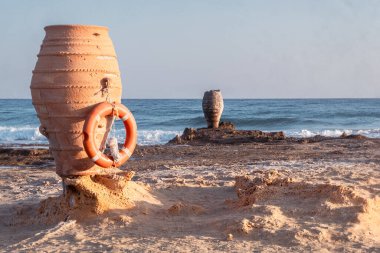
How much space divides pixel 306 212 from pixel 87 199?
230 cm

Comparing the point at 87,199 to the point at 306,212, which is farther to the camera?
the point at 87,199

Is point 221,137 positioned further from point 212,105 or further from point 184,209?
point 184,209

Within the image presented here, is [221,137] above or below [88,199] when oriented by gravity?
below

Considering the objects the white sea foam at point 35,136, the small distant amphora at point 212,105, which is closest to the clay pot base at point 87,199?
the small distant amphora at point 212,105

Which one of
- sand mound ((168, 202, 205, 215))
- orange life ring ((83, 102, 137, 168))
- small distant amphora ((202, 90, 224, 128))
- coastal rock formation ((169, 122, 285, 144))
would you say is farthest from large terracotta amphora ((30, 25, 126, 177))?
small distant amphora ((202, 90, 224, 128))

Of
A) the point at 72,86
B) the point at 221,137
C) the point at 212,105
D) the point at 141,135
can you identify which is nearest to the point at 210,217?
the point at 72,86

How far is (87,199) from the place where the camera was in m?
6.29

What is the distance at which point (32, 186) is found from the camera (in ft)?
29.6

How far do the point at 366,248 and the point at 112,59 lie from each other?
10.9ft

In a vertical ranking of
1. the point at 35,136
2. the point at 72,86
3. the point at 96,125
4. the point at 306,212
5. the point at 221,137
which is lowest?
the point at 35,136

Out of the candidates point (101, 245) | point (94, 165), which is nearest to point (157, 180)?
point (94, 165)

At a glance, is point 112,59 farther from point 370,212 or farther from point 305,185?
point 370,212

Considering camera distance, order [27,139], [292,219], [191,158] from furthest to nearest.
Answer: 1. [27,139]
2. [191,158]
3. [292,219]

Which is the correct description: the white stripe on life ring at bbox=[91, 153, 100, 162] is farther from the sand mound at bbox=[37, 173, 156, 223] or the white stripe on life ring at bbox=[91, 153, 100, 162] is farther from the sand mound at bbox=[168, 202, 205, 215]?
the sand mound at bbox=[168, 202, 205, 215]
